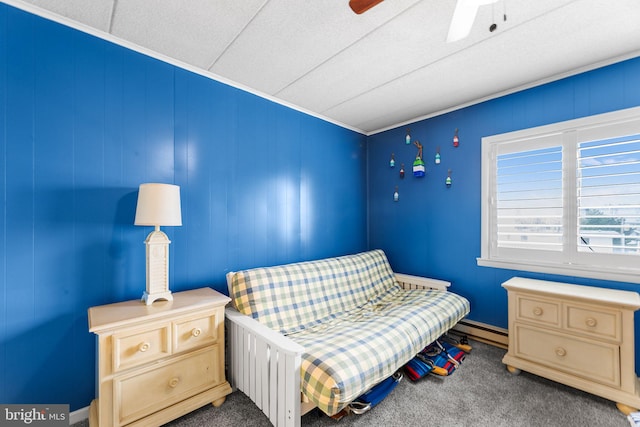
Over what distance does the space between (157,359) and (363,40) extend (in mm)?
2387

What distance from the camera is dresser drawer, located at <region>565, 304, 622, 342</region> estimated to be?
1.73 meters

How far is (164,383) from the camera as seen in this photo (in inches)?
62.1

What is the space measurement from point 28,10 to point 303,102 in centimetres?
193

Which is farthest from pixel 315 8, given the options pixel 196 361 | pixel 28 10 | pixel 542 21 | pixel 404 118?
pixel 196 361

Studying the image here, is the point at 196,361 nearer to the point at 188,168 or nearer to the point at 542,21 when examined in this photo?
Answer: the point at 188,168

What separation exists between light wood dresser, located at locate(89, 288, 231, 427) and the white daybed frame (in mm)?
120

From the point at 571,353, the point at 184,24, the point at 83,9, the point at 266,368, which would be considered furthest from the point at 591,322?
the point at 83,9

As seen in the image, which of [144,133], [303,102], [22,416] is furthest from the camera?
[303,102]

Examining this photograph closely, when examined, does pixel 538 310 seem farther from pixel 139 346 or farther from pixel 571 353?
pixel 139 346

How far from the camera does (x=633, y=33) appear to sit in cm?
172

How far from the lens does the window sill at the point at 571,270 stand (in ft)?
6.43

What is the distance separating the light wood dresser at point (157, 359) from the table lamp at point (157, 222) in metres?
0.10

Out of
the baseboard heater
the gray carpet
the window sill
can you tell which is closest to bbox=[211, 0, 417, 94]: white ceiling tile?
the window sill

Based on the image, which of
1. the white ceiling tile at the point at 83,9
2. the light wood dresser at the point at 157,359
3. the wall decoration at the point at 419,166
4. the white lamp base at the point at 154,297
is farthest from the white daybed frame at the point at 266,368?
the wall decoration at the point at 419,166
